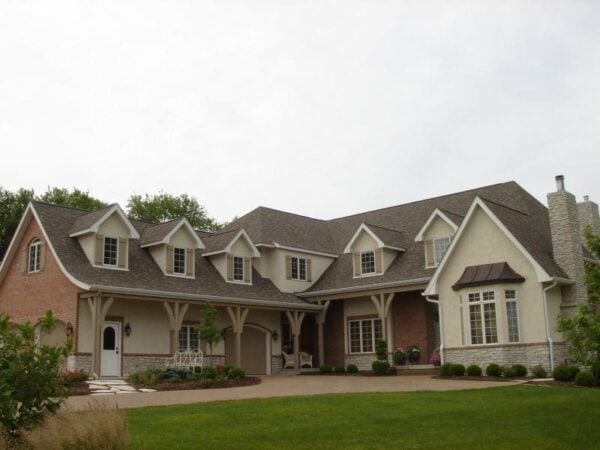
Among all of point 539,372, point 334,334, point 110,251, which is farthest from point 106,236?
point 539,372

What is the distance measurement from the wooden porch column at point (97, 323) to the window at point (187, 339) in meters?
4.64

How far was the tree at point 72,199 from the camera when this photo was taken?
46.5 metres

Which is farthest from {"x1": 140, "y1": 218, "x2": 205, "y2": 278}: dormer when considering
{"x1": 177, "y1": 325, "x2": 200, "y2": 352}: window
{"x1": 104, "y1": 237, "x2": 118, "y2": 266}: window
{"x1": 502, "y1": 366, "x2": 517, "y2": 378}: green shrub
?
{"x1": 502, "y1": 366, "x2": 517, "y2": 378}: green shrub

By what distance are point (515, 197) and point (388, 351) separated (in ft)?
28.0

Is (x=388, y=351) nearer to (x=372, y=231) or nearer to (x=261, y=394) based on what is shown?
(x=372, y=231)

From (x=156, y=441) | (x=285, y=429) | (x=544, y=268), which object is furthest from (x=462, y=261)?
(x=156, y=441)

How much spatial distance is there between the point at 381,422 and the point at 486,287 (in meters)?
12.7

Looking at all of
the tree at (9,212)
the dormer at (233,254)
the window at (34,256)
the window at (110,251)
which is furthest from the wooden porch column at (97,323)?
the tree at (9,212)

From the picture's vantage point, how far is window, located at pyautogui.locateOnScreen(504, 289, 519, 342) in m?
23.5

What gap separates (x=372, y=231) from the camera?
101 ft

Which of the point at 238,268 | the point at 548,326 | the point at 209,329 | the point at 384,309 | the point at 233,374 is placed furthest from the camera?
the point at 238,268

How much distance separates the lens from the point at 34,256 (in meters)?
26.7

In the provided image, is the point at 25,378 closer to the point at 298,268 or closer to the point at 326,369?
the point at 326,369

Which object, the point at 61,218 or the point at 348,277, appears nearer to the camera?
the point at 61,218
